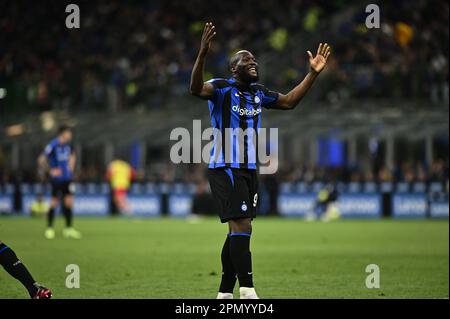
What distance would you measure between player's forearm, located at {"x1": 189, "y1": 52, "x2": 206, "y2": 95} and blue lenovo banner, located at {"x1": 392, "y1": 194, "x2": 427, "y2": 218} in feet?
72.8

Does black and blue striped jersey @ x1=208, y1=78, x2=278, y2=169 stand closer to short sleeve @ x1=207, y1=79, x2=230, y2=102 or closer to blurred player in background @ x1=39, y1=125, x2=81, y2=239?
short sleeve @ x1=207, y1=79, x2=230, y2=102

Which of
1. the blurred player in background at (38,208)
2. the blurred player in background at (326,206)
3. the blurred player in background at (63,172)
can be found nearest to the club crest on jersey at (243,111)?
the blurred player in background at (63,172)

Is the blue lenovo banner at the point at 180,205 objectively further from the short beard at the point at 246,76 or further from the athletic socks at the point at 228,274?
the short beard at the point at 246,76

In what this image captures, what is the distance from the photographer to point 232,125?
9.18 m

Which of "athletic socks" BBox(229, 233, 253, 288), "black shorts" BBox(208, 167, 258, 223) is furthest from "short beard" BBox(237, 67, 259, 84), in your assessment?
"athletic socks" BBox(229, 233, 253, 288)

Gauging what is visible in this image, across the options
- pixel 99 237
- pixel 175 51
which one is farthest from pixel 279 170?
pixel 99 237

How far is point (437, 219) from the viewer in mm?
29078

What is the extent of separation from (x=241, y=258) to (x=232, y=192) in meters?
0.63

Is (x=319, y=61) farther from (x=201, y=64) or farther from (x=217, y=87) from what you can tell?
(x=201, y=64)

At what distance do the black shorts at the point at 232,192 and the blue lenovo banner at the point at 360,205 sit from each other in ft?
72.4

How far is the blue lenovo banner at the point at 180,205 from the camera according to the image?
108 feet

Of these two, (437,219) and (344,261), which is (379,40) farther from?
(344,261)

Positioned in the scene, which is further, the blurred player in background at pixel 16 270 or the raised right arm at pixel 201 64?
the blurred player in background at pixel 16 270

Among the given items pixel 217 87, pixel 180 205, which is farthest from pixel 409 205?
pixel 217 87
